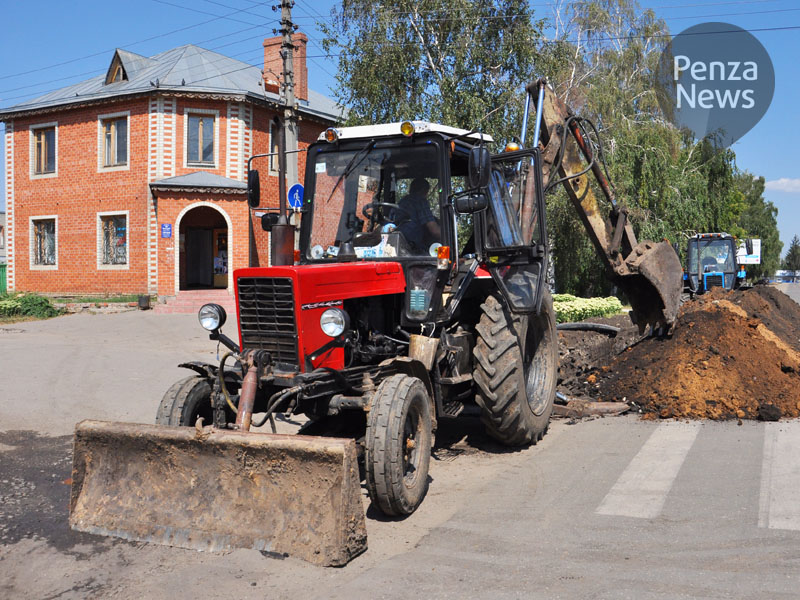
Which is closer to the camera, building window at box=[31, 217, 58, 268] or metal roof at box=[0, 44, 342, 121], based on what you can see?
metal roof at box=[0, 44, 342, 121]

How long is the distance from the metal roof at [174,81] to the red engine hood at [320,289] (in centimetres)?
1785

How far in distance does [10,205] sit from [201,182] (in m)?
8.95

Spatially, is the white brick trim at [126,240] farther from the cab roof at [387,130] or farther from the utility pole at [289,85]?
the cab roof at [387,130]

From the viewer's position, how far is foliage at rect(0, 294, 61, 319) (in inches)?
786

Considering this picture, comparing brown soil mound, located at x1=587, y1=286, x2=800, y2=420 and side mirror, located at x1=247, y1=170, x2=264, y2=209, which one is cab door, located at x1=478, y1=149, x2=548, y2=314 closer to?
side mirror, located at x1=247, y1=170, x2=264, y2=209

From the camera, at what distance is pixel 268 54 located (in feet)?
87.1

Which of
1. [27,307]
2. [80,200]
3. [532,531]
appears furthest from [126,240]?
[532,531]

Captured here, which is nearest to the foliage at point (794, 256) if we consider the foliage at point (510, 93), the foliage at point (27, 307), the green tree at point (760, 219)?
the green tree at point (760, 219)

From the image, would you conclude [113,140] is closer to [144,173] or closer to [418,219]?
[144,173]

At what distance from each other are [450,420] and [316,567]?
3844 millimetres

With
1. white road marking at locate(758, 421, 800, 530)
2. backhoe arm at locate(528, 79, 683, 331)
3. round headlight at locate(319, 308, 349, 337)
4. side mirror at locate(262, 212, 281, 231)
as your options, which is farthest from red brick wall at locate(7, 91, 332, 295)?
round headlight at locate(319, 308, 349, 337)

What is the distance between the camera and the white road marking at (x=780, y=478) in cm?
467

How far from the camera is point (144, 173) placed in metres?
22.6

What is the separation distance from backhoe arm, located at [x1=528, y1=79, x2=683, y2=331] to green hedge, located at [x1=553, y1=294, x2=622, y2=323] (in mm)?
7095
